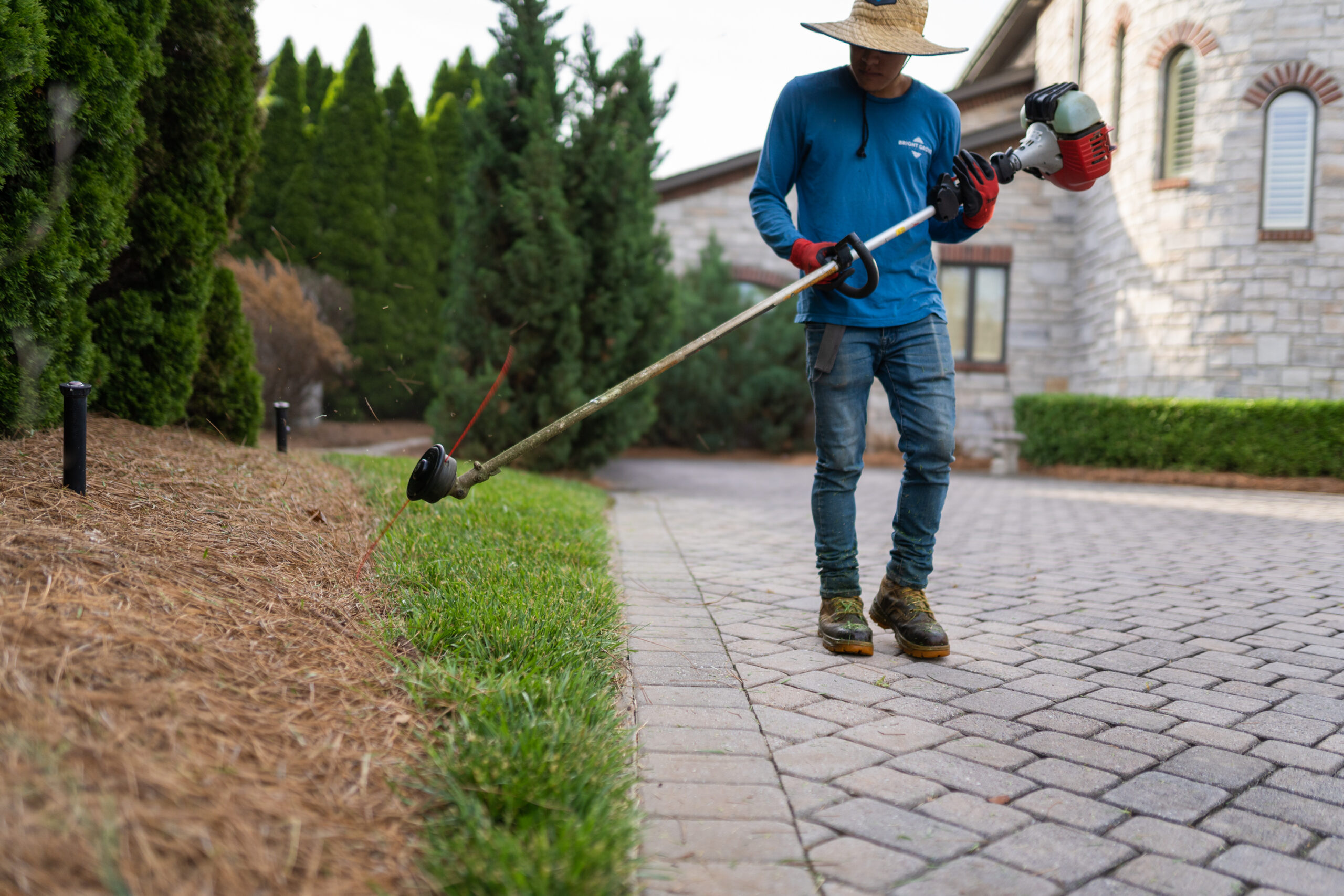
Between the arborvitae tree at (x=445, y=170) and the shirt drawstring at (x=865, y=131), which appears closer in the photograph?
the shirt drawstring at (x=865, y=131)

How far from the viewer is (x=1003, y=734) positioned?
2438 millimetres

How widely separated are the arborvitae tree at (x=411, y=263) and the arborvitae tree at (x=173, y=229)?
29.6 feet

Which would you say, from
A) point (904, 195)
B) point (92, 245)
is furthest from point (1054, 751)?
point (92, 245)

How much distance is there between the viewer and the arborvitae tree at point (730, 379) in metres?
13.4

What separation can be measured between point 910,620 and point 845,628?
0.23 meters

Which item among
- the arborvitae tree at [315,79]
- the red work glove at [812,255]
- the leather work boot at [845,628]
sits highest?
the arborvitae tree at [315,79]

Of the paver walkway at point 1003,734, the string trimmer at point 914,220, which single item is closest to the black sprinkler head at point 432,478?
the string trimmer at point 914,220

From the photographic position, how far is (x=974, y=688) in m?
2.82

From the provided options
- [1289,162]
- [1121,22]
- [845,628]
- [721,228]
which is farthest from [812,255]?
[721,228]

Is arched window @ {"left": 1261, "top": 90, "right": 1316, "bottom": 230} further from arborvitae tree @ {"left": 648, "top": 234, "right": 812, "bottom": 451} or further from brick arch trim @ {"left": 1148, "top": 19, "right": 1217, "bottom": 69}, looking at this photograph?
arborvitae tree @ {"left": 648, "top": 234, "right": 812, "bottom": 451}

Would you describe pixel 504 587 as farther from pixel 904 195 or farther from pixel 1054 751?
pixel 904 195

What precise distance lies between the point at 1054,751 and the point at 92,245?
12.8ft

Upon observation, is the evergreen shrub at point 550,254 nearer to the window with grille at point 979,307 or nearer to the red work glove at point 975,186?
the red work glove at point 975,186

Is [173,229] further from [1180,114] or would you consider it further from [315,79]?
[315,79]
